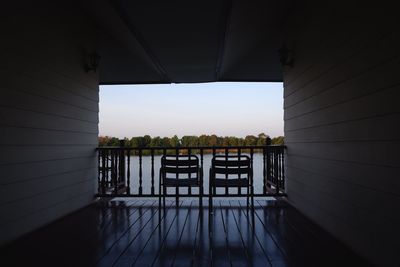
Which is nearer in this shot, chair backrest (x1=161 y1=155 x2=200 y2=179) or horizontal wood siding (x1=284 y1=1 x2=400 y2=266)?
horizontal wood siding (x1=284 y1=1 x2=400 y2=266)

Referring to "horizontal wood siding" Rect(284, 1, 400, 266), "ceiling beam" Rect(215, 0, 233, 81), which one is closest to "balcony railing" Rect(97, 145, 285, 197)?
"horizontal wood siding" Rect(284, 1, 400, 266)

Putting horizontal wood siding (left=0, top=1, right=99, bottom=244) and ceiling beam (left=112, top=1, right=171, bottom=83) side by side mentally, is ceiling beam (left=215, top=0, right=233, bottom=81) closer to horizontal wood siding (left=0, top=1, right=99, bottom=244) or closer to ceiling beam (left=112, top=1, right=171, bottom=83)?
ceiling beam (left=112, top=1, right=171, bottom=83)

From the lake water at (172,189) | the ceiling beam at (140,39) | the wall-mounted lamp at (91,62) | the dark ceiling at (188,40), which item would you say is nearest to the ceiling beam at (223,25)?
the dark ceiling at (188,40)

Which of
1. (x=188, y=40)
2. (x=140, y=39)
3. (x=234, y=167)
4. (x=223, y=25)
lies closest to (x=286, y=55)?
(x=223, y=25)

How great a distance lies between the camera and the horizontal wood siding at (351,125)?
6.91ft

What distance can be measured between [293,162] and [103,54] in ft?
12.7

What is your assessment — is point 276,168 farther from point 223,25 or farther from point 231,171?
point 223,25

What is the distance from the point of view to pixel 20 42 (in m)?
3.04

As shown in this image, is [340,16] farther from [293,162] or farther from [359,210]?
[293,162]

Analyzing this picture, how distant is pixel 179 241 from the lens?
9.51ft

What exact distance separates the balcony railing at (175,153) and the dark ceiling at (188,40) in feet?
5.73

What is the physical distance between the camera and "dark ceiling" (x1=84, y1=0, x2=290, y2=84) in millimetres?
3826

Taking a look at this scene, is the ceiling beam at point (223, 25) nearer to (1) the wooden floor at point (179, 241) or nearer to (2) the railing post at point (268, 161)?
(2) the railing post at point (268, 161)

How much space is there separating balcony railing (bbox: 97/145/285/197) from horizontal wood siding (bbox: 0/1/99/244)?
1.27ft
